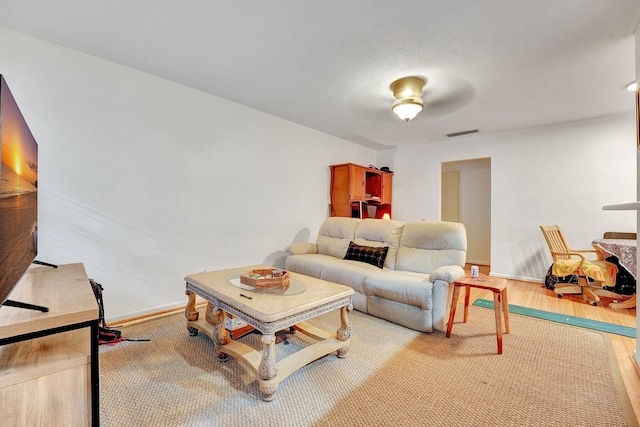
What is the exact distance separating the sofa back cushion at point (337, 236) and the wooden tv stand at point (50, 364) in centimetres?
270

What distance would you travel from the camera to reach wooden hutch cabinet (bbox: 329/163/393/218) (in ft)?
15.0

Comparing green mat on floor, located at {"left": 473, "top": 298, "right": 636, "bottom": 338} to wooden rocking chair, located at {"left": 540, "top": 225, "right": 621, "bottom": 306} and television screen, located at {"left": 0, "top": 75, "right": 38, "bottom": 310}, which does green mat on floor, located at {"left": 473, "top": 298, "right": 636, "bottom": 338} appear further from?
television screen, located at {"left": 0, "top": 75, "right": 38, "bottom": 310}

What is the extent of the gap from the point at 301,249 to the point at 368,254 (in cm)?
94

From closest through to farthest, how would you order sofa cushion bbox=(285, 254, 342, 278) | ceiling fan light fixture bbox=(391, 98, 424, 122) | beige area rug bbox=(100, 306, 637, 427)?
beige area rug bbox=(100, 306, 637, 427) < ceiling fan light fixture bbox=(391, 98, 424, 122) < sofa cushion bbox=(285, 254, 342, 278)

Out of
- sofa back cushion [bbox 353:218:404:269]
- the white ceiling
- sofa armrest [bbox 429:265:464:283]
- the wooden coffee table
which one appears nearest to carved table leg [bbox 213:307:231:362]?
the wooden coffee table

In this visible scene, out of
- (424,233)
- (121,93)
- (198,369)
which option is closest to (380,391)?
(198,369)

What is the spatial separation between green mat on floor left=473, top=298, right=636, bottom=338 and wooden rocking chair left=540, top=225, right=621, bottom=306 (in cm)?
73

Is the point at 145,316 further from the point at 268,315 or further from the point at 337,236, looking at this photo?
the point at 337,236

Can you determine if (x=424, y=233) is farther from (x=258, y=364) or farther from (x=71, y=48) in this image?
(x=71, y=48)

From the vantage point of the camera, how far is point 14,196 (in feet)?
3.94

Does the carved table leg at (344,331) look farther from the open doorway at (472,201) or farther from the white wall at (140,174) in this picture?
the open doorway at (472,201)

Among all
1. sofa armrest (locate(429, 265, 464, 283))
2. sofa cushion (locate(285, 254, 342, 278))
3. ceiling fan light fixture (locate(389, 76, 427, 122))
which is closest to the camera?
sofa armrest (locate(429, 265, 464, 283))

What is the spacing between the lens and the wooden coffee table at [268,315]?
1.57 m

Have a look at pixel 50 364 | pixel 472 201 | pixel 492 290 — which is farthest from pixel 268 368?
pixel 472 201
